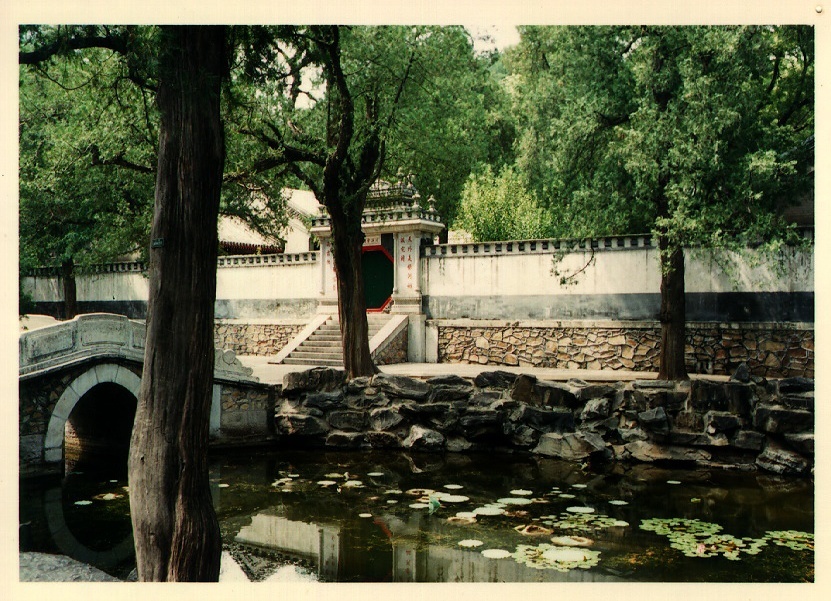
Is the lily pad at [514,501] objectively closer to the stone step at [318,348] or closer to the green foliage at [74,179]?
the green foliage at [74,179]

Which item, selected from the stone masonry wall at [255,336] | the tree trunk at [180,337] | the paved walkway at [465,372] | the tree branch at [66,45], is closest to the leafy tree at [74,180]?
the paved walkway at [465,372]

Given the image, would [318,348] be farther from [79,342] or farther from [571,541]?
[571,541]

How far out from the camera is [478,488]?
9.55 m

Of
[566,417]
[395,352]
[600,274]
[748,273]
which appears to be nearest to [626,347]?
[600,274]

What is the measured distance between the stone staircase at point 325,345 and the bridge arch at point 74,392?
5921 millimetres

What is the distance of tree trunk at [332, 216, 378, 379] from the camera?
43.7 feet

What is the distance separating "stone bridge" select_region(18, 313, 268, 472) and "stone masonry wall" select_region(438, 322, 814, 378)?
19.8 ft

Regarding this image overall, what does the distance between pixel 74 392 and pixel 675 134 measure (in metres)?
9.14

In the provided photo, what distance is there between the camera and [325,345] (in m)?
18.0

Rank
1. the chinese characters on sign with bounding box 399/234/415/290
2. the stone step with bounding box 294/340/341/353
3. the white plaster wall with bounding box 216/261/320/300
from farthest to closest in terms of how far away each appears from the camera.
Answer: the white plaster wall with bounding box 216/261/320/300
the chinese characters on sign with bounding box 399/234/415/290
the stone step with bounding box 294/340/341/353

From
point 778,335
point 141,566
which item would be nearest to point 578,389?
point 778,335

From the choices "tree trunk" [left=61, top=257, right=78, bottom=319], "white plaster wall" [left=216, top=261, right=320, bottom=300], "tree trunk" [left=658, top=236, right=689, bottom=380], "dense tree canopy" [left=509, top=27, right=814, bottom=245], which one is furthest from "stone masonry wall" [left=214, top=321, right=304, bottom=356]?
"tree trunk" [left=658, top=236, right=689, bottom=380]

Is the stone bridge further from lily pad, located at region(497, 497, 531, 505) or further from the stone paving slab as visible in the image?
lily pad, located at region(497, 497, 531, 505)
